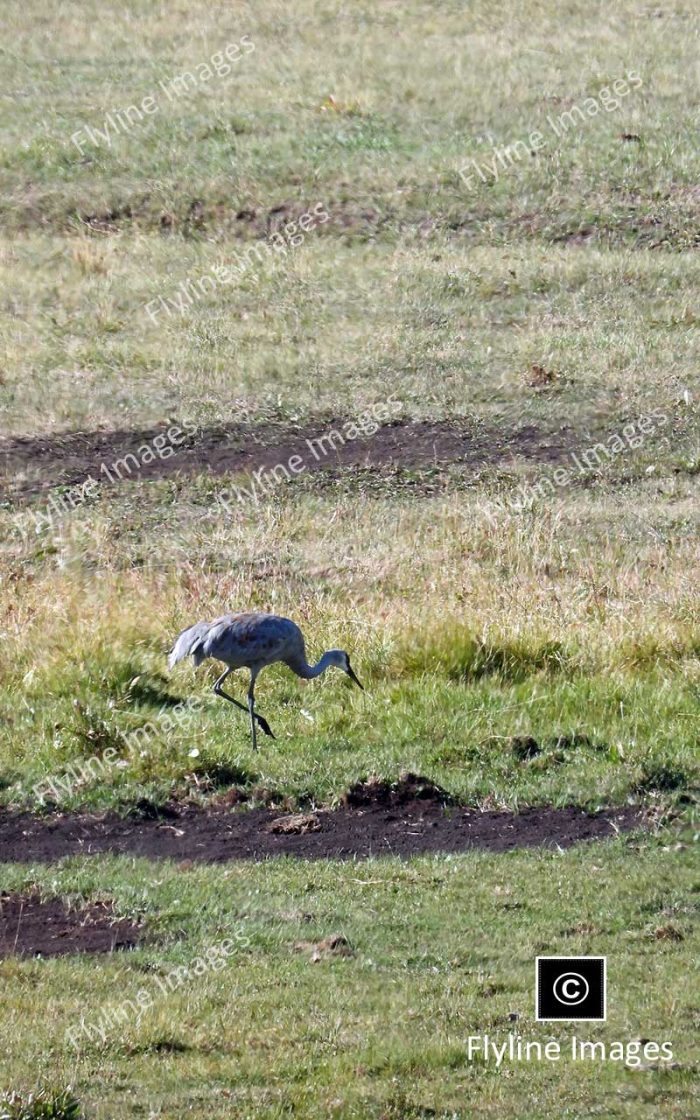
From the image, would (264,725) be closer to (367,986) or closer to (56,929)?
(56,929)

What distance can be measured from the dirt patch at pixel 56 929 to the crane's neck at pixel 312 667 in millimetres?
3092

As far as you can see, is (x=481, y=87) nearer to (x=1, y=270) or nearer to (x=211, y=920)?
(x=1, y=270)

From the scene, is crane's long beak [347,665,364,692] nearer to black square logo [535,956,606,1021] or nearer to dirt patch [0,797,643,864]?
dirt patch [0,797,643,864]

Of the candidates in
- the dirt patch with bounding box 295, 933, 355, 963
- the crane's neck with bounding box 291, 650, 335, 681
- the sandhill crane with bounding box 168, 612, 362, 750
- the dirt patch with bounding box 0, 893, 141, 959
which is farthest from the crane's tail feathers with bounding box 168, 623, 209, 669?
the dirt patch with bounding box 295, 933, 355, 963

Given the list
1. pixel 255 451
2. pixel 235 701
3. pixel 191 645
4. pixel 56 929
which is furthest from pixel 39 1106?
pixel 255 451

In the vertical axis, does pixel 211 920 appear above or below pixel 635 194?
below

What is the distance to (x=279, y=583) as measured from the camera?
14.5 meters

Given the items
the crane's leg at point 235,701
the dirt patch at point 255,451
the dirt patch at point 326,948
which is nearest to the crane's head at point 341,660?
the crane's leg at point 235,701

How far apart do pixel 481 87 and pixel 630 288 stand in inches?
415

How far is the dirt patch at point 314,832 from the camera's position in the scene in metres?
9.00

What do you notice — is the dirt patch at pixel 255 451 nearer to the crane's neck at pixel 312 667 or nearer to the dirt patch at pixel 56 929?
the crane's neck at pixel 312 667

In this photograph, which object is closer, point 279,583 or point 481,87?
point 279,583

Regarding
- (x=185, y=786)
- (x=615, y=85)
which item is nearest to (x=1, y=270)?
(x=615, y=85)

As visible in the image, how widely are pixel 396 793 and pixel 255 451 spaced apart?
36.5 feet
